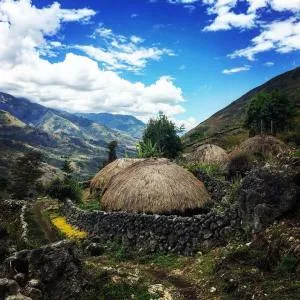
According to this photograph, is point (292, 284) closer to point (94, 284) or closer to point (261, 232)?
point (261, 232)

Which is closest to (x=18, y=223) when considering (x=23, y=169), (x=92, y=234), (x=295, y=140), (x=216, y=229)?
(x=92, y=234)

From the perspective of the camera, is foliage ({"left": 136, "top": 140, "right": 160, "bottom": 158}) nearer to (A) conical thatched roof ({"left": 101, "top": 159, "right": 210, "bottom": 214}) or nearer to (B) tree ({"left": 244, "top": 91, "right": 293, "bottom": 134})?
(A) conical thatched roof ({"left": 101, "top": 159, "right": 210, "bottom": 214})

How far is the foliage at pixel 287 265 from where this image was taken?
42.1 ft

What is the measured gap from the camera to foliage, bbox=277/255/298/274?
12836mm

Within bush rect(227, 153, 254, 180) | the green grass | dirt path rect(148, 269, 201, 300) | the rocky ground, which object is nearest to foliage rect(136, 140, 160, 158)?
bush rect(227, 153, 254, 180)

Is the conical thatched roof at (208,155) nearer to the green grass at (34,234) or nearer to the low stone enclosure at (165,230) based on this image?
the green grass at (34,234)

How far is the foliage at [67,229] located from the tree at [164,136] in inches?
1411

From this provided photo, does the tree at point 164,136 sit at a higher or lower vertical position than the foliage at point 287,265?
higher

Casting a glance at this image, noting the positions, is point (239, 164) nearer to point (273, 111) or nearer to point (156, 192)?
point (156, 192)

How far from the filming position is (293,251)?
13.5 meters

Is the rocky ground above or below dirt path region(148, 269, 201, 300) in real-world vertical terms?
above

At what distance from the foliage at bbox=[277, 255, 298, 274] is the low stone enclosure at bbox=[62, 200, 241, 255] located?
5901 millimetres

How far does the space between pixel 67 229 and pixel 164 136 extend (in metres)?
40.8

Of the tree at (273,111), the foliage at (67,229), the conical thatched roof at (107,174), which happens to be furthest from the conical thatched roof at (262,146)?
the tree at (273,111)
